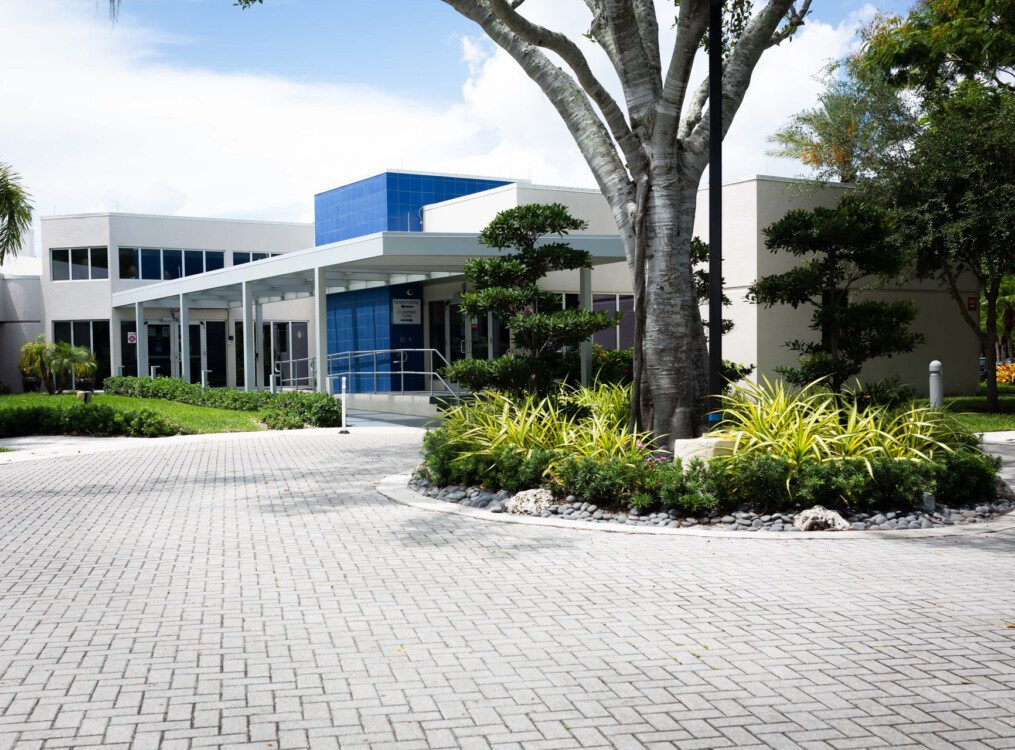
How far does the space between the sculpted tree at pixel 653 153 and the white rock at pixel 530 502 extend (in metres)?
1.59

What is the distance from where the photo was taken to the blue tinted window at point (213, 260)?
35.9 metres

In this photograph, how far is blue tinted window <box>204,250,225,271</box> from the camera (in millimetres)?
35906

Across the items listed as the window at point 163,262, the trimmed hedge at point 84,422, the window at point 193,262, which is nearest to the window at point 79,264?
the window at point 163,262

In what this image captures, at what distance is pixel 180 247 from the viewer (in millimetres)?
35344

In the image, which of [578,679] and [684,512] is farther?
[684,512]

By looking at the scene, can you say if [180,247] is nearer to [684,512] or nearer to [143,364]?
[143,364]

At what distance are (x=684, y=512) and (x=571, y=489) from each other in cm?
115

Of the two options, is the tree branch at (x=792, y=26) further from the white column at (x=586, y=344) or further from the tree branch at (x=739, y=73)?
the white column at (x=586, y=344)

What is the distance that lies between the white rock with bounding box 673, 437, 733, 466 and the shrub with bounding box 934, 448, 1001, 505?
6.05 ft

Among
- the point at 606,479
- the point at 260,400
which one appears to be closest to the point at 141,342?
the point at 260,400

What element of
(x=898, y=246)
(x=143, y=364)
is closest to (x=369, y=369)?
(x=143, y=364)

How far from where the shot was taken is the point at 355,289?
26.9 meters

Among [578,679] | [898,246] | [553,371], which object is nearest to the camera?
[578,679]

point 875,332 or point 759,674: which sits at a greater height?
point 875,332
